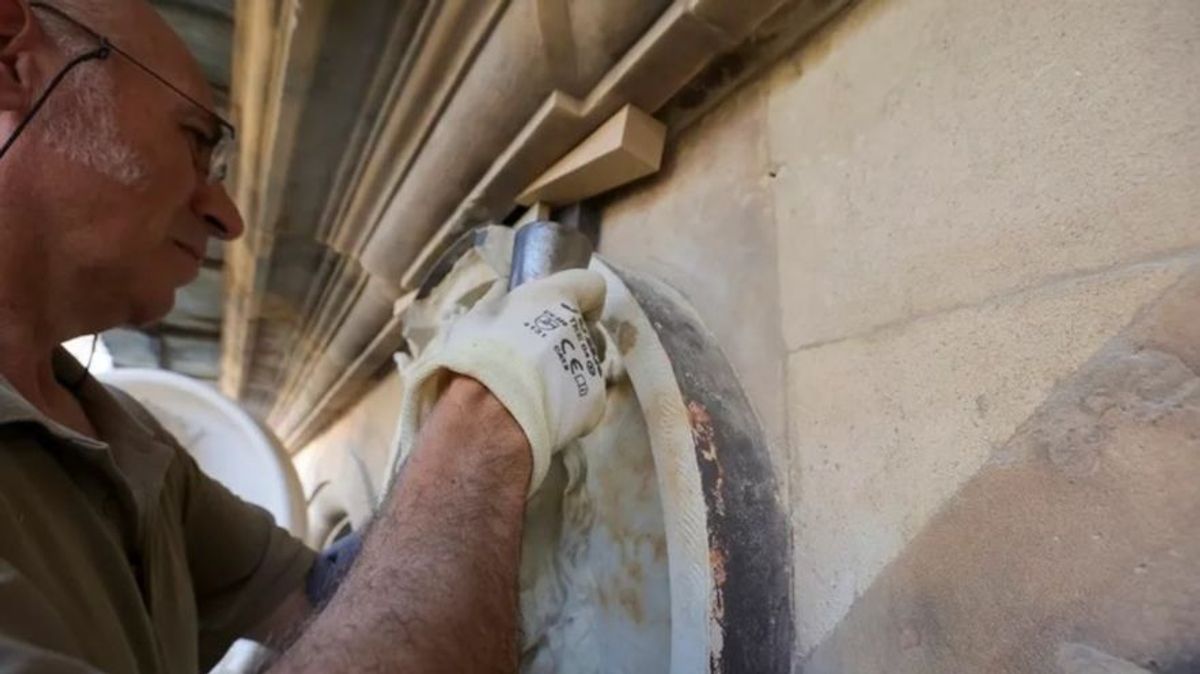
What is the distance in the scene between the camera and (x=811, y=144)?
1.77 ft

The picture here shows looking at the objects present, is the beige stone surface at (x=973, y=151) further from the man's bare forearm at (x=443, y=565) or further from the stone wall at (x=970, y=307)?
the man's bare forearm at (x=443, y=565)

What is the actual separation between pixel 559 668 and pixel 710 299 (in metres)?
0.33

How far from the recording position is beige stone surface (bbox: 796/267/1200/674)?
0.29 m

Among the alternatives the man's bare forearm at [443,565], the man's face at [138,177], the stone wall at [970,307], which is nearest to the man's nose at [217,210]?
the man's face at [138,177]

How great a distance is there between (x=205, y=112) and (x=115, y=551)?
1.40 feet

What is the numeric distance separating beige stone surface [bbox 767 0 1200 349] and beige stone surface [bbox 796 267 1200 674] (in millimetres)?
55

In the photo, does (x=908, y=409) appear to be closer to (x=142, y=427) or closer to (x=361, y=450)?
(x=142, y=427)

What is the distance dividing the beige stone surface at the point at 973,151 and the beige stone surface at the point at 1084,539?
6 centimetres

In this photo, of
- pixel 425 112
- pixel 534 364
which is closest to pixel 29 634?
pixel 534 364

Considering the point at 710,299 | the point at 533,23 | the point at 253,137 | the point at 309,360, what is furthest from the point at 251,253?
the point at 710,299

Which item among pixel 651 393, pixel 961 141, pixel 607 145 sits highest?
pixel 607 145

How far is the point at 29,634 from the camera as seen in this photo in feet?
1.16

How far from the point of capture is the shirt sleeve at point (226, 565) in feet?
2.76

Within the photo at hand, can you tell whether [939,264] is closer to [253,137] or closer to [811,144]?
[811,144]
